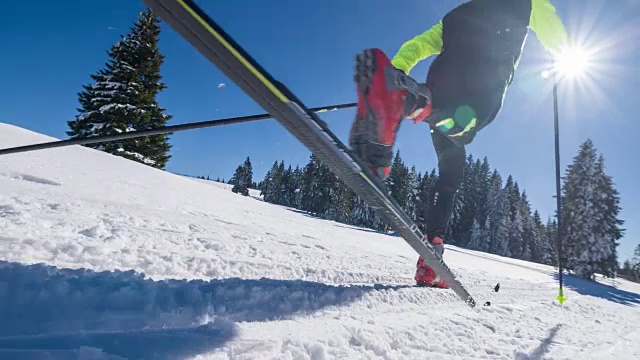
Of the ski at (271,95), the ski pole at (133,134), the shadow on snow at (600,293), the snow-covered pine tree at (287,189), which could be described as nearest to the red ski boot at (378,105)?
the ski at (271,95)

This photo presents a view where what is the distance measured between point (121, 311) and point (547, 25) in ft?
11.4

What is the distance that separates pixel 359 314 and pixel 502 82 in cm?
184

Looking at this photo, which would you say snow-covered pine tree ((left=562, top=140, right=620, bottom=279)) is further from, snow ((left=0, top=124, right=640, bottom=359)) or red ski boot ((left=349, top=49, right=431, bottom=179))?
red ski boot ((left=349, top=49, right=431, bottom=179))

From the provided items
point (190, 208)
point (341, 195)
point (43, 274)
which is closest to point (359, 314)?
point (43, 274)

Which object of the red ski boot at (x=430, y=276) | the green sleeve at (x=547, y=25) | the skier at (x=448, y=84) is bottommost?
the red ski boot at (x=430, y=276)

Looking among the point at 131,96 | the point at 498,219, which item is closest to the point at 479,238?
the point at 498,219

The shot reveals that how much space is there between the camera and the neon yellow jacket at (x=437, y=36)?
104 inches

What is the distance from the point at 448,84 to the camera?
7.24 feet

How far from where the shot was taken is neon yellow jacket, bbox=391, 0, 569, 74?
104 inches

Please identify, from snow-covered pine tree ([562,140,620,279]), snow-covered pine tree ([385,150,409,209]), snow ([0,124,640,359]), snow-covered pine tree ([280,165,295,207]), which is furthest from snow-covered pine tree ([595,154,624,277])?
snow-covered pine tree ([280,165,295,207])

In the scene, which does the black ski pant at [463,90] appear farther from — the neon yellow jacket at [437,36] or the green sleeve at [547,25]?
the green sleeve at [547,25]

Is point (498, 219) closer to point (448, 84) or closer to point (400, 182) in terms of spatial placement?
point (400, 182)

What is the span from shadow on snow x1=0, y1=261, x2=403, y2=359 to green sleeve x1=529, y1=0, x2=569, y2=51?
278 centimetres

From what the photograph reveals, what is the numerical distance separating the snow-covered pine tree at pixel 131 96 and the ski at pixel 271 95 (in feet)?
A: 60.2
